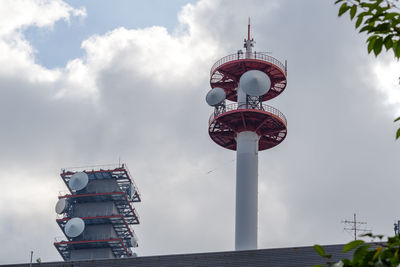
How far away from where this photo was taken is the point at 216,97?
239 ft

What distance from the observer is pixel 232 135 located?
73.6 metres

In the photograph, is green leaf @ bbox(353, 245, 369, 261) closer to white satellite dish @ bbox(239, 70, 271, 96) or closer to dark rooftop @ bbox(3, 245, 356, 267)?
dark rooftop @ bbox(3, 245, 356, 267)

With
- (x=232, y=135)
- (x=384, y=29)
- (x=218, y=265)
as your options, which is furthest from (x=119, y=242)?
(x=384, y=29)

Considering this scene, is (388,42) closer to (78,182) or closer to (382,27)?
(382,27)

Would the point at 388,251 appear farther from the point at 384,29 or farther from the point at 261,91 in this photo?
the point at 261,91

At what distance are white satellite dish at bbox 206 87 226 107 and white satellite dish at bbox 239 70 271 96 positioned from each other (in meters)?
2.37

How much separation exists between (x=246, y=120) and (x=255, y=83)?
3.55 m

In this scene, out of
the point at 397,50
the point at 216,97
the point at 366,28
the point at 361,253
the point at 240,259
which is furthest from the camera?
the point at 216,97

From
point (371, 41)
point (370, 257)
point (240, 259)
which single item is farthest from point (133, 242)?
point (370, 257)

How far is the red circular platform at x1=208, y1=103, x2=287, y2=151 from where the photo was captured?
7100 centimetres

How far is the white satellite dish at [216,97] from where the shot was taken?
72.8 metres

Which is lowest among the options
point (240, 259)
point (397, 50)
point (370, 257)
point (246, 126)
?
point (370, 257)

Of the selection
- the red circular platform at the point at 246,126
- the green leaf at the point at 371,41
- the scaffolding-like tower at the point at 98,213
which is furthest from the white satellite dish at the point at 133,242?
the green leaf at the point at 371,41

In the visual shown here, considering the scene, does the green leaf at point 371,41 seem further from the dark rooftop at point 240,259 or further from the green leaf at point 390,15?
the dark rooftop at point 240,259
